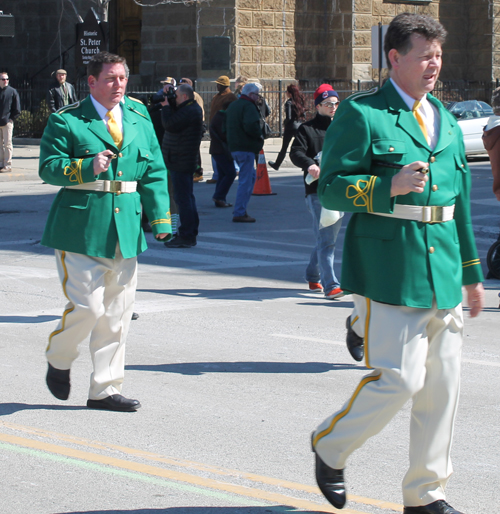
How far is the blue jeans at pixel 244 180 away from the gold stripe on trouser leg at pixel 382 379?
10.1 metres

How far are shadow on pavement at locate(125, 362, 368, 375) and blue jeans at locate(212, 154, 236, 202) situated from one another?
8706mm

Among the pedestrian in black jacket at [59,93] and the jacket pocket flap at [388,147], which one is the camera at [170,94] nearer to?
the jacket pocket flap at [388,147]

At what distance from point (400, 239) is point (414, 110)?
1.73ft

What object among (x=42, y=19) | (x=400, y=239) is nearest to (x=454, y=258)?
(x=400, y=239)

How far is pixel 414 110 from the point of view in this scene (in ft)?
12.9

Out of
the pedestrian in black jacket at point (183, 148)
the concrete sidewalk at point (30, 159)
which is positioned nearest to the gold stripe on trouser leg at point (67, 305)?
the pedestrian in black jacket at point (183, 148)

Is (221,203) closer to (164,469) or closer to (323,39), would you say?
(164,469)

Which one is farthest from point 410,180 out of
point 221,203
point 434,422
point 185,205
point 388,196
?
point 221,203

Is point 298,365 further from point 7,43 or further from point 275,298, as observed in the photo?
point 7,43

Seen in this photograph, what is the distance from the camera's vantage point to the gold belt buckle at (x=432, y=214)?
3.88 m

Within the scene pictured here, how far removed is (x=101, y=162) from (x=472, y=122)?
19721 millimetres

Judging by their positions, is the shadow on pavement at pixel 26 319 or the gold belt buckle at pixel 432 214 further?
the shadow on pavement at pixel 26 319

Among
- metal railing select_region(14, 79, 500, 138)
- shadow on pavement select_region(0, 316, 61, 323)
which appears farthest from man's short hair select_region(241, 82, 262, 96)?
metal railing select_region(14, 79, 500, 138)

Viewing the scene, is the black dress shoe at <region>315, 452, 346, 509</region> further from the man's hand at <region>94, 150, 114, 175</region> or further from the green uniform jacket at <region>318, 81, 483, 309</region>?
the man's hand at <region>94, 150, 114, 175</region>
